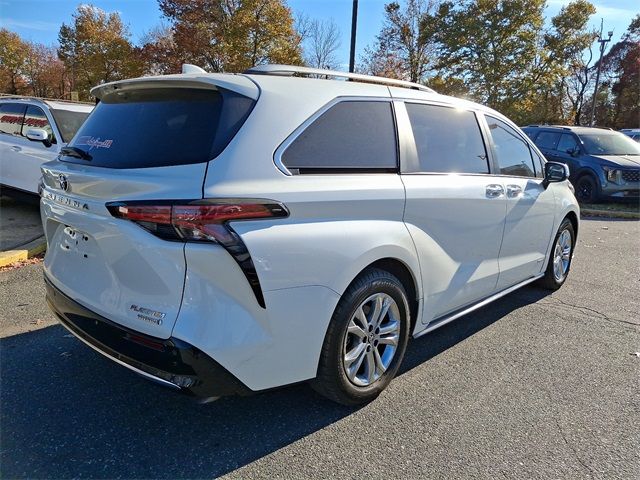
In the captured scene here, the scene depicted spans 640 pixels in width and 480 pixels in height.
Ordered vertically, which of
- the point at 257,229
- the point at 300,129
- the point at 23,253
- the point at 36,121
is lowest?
the point at 23,253

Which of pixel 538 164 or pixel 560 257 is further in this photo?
pixel 560 257

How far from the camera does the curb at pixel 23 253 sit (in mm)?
5055

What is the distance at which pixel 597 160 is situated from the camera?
37.4ft

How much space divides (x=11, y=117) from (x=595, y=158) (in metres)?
12.3

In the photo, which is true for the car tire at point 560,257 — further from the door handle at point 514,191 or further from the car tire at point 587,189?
the car tire at point 587,189

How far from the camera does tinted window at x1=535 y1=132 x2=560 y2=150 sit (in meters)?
12.5

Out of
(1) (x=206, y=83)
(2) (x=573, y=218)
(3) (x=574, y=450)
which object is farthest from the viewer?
(2) (x=573, y=218)

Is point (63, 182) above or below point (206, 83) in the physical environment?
below

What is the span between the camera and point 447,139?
134 inches

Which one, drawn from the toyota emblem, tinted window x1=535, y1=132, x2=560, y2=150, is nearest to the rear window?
the toyota emblem

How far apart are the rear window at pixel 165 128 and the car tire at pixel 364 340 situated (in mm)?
1060

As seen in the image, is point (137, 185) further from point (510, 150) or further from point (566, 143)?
point (566, 143)

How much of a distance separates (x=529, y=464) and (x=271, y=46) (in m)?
27.1

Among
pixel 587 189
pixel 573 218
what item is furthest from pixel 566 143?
pixel 573 218
